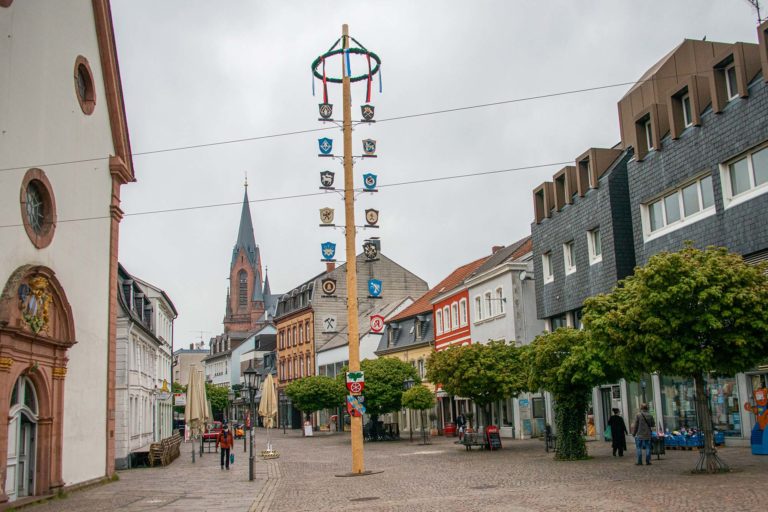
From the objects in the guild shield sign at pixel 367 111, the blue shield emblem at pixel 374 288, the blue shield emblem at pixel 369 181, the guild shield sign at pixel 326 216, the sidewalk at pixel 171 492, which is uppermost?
the guild shield sign at pixel 367 111

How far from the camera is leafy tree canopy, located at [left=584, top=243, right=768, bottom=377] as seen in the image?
1611 centimetres

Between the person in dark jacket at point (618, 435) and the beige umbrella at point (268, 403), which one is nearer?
the person in dark jacket at point (618, 435)

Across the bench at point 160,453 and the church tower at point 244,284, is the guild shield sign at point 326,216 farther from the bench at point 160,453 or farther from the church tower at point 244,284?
the church tower at point 244,284

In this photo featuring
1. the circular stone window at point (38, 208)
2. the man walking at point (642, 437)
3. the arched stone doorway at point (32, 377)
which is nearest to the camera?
the arched stone doorway at point (32, 377)

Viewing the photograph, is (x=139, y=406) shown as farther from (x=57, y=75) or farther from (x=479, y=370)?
(x=57, y=75)

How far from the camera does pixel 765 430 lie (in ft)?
65.6

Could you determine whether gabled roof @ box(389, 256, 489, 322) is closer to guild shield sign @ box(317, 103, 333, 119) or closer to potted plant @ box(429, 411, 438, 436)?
potted plant @ box(429, 411, 438, 436)

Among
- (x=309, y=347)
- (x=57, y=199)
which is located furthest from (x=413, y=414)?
(x=57, y=199)

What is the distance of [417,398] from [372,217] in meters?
21.4

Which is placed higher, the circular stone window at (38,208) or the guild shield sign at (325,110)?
the guild shield sign at (325,110)

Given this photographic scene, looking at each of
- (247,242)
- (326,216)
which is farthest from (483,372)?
(247,242)

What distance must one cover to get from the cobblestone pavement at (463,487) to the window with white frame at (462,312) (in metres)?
18.3

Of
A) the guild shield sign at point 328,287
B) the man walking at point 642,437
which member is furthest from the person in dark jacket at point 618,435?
the guild shield sign at point 328,287

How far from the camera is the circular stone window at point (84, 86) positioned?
72.6 feet
